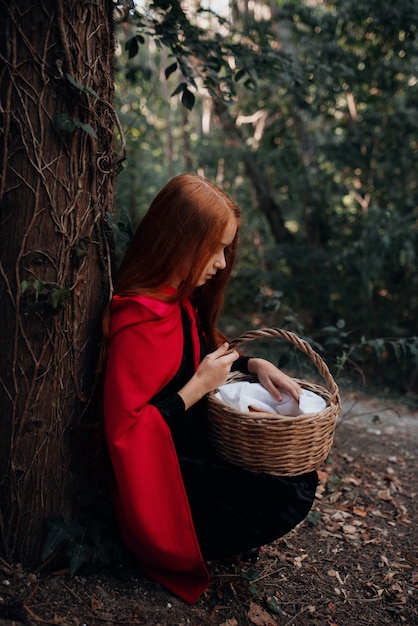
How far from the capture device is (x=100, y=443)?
208 cm

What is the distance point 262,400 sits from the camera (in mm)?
2297

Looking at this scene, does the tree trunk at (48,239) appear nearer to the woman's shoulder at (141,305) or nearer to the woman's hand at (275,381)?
the woman's shoulder at (141,305)

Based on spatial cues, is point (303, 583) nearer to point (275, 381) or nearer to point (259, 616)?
point (259, 616)

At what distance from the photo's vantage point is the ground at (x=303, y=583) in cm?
198

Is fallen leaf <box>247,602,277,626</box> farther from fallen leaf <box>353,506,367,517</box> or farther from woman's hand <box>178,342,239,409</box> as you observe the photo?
fallen leaf <box>353,506,367,517</box>

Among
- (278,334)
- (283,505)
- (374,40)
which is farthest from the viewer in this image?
(374,40)

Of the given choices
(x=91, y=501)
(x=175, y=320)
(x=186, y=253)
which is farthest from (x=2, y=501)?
(x=186, y=253)

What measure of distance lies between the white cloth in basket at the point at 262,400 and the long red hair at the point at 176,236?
0.44 m

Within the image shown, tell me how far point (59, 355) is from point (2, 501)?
58 centimetres

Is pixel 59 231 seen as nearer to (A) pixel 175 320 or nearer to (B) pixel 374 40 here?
(A) pixel 175 320

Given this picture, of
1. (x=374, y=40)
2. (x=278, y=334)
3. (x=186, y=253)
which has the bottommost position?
(x=278, y=334)

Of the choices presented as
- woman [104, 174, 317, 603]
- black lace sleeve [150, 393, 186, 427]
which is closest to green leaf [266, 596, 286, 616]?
woman [104, 174, 317, 603]

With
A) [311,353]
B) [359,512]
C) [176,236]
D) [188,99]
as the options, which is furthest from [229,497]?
[188,99]

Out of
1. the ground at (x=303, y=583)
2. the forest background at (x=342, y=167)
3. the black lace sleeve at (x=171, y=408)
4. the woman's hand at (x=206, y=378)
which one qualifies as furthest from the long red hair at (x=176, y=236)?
the forest background at (x=342, y=167)
